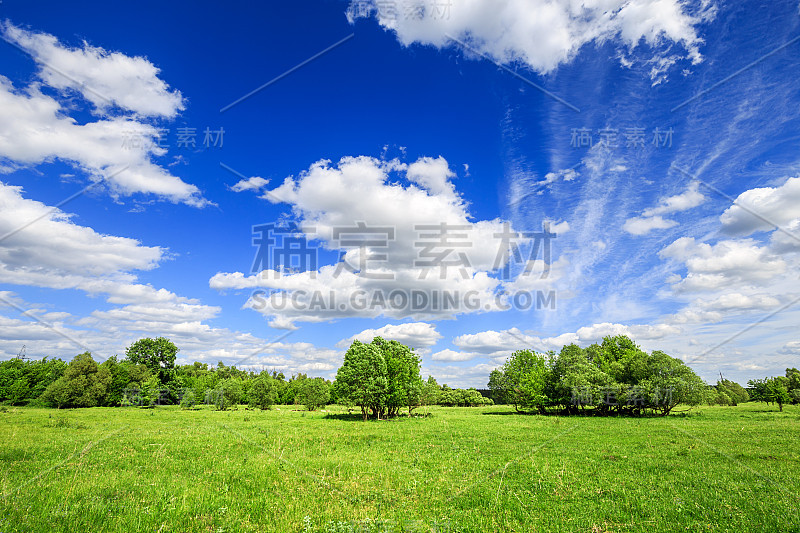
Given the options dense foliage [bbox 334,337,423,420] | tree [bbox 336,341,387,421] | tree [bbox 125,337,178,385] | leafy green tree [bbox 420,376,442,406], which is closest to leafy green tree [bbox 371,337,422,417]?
dense foliage [bbox 334,337,423,420]

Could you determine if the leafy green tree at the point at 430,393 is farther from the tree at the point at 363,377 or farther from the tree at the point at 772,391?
the tree at the point at 772,391

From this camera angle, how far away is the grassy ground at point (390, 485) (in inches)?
409

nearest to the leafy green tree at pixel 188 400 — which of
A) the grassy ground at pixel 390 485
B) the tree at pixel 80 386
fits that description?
the tree at pixel 80 386

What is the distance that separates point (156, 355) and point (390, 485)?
102m

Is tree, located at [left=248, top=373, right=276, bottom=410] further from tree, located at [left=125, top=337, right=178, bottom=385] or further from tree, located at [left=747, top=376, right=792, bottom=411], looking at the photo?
tree, located at [left=747, top=376, right=792, bottom=411]

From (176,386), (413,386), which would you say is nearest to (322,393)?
(413,386)

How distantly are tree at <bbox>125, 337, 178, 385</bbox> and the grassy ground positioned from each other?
76.8 meters

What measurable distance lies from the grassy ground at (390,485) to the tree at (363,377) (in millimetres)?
19825

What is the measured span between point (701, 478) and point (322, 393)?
6519 cm

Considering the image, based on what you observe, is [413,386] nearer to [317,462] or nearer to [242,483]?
[317,462]

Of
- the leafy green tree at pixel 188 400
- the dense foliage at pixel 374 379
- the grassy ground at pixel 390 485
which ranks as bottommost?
the leafy green tree at pixel 188 400

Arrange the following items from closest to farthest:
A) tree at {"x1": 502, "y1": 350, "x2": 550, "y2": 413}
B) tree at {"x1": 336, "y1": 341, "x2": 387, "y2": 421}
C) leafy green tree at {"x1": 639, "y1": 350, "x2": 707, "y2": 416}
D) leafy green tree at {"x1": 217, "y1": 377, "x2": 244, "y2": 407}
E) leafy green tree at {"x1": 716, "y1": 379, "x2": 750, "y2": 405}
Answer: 1. tree at {"x1": 336, "y1": 341, "x2": 387, "y2": 421}
2. leafy green tree at {"x1": 639, "y1": 350, "x2": 707, "y2": 416}
3. tree at {"x1": 502, "y1": 350, "x2": 550, "y2": 413}
4. leafy green tree at {"x1": 217, "y1": 377, "x2": 244, "y2": 407}
5. leafy green tree at {"x1": 716, "y1": 379, "x2": 750, "y2": 405}

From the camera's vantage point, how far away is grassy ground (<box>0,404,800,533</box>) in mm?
10383

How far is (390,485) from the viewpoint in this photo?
1420cm
